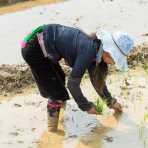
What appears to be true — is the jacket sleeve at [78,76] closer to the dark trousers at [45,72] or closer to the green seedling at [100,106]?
the green seedling at [100,106]

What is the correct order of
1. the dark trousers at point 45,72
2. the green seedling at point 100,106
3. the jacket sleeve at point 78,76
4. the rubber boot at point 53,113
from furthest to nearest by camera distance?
1. the rubber boot at point 53,113
2. the green seedling at point 100,106
3. the dark trousers at point 45,72
4. the jacket sleeve at point 78,76

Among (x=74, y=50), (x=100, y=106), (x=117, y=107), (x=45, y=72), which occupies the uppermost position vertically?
(x=74, y=50)

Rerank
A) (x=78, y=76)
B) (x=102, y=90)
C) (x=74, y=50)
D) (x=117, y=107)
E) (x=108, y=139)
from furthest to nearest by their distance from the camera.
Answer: (x=117, y=107)
(x=102, y=90)
(x=108, y=139)
(x=74, y=50)
(x=78, y=76)

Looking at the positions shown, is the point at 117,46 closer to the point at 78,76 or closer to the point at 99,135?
the point at 78,76

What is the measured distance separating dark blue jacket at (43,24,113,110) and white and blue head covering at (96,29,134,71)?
0.28 ft

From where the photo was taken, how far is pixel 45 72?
513 centimetres

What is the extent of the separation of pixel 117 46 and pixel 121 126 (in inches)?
44.0

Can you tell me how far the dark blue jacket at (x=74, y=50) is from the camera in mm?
4602

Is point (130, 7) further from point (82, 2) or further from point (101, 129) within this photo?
point (101, 129)

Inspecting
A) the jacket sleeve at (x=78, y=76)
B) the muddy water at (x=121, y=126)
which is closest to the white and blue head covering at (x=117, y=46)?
the jacket sleeve at (x=78, y=76)

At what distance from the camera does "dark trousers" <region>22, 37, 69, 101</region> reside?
5047 millimetres

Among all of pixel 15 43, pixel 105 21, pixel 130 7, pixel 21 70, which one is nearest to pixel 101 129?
Result: pixel 21 70

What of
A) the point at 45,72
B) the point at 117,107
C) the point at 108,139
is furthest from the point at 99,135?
the point at 45,72

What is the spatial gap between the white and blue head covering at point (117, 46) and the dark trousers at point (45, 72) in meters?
0.67
